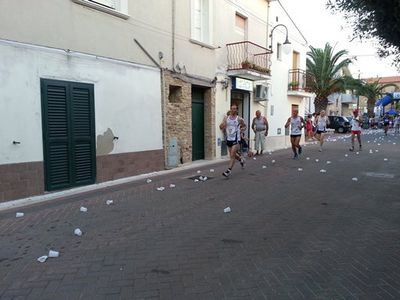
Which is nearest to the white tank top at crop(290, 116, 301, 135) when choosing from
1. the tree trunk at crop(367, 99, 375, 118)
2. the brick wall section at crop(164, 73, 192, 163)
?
the brick wall section at crop(164, 73, 192, 163)

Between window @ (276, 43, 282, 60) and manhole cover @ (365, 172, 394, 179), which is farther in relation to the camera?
window @ (276, 43, 282, 60)

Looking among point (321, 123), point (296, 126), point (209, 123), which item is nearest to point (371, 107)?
point (321, 123)

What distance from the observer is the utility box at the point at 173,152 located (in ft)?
38.2

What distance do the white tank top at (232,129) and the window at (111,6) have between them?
146 inches

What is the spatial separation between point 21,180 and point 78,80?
2520mm

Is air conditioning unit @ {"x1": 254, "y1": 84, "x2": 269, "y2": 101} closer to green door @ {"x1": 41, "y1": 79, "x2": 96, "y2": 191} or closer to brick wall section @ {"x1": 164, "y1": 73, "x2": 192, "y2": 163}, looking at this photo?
brick wall section @ {"x1": 164, "y1": 73, "x2": 192, "y2": 163}

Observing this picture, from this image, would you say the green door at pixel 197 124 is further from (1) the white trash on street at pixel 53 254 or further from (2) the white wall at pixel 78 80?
(1) the white trash on street at pixel 53 254

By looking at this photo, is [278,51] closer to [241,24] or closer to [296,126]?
[241,24]

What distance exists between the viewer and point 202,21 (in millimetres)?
13477

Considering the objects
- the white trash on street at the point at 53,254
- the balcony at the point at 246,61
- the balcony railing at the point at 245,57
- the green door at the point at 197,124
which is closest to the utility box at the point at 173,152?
the green door at the point at 197,124

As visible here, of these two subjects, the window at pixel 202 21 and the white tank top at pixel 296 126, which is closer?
the window at pixel 202 21

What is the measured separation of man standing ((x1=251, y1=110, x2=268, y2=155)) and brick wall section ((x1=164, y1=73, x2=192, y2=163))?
3.67 metres

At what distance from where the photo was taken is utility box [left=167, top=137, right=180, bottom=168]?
11.6 m

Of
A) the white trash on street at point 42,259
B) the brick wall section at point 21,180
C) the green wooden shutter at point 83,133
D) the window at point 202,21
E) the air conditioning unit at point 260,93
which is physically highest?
the window at point 202,21
